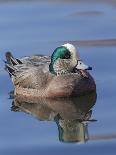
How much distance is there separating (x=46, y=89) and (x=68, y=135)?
1.83 metres

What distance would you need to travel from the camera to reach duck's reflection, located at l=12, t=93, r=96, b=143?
39.9 feet

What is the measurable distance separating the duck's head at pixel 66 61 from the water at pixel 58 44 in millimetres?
367

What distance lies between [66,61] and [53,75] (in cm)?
27

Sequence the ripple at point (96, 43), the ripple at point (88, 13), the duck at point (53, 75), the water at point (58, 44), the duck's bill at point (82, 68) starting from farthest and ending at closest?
the ripple at point (88, 13), the ripple at point (96, 43), the duck at point (53, 75), the duck's bill at point (82, 68), the water at point (58, 44)

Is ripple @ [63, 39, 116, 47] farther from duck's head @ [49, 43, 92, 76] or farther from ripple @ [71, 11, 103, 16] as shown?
ripple @ [71, 11, 103, 16]

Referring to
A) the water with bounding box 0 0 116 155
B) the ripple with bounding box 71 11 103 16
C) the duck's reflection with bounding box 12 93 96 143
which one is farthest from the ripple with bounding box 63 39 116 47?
the duck's reflection with bounding box 12 93 96 143

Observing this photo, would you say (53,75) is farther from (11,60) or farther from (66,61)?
(11,60)

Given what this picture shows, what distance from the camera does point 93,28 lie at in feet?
53.2

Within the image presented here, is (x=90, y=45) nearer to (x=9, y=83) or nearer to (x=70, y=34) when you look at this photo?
(x=70, y=34)

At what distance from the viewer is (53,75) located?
1405cm

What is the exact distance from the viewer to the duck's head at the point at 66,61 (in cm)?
1386

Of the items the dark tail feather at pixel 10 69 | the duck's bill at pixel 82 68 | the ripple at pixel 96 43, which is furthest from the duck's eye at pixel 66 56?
the ripple at pixel 96 43

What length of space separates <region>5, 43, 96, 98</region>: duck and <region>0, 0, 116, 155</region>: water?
0.63 ft

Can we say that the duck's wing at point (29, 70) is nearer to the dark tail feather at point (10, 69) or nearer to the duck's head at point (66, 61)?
the dark tail feather at point (10, 69)
